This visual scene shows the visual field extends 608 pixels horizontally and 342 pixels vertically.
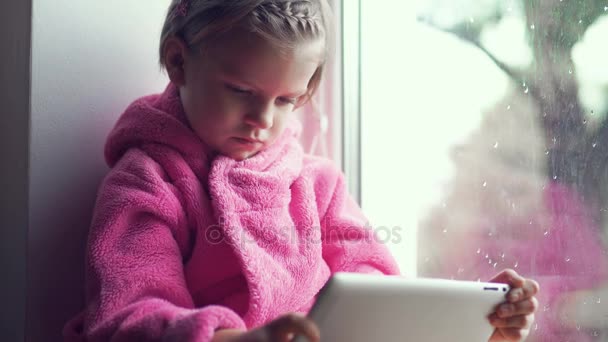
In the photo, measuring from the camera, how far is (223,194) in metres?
0.87

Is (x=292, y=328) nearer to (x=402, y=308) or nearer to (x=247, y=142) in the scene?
(x=402, y=308)

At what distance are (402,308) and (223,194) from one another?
0.31 m

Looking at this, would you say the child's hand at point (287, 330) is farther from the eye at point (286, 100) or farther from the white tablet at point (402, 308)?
the eye at point (286, 100)

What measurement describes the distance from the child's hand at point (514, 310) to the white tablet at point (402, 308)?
0.05 ft

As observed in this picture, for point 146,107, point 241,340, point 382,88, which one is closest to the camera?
point 241,340

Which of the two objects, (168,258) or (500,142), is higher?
(500,142)

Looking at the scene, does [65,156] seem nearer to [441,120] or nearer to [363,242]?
[363,242]

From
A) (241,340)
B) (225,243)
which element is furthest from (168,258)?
(241,340)

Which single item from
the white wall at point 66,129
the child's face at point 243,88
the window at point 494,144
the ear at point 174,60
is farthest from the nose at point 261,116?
the window at point 494,144

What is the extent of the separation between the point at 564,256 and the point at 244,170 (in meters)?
0.46

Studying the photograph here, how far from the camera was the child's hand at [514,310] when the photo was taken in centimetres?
76

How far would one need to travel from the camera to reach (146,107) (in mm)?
928

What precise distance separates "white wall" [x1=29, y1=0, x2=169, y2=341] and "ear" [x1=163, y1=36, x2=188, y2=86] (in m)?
0.12

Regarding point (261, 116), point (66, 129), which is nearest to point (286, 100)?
point (261, 116)
